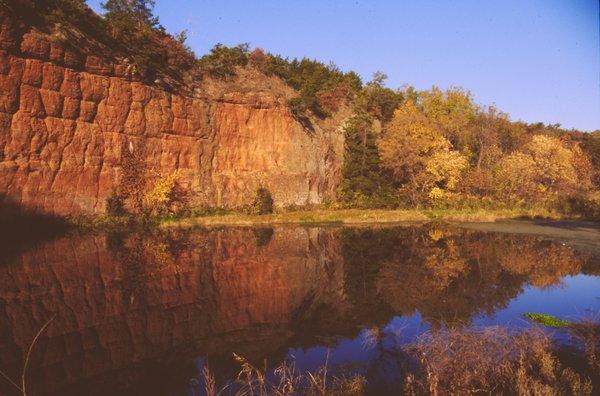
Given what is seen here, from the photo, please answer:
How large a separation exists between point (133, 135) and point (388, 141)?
1069 inches

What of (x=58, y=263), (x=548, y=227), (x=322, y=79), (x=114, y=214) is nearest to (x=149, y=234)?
(x=114, y=214)

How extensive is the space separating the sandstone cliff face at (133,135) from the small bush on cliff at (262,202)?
151 cm

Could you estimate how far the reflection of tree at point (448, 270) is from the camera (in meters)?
14.4

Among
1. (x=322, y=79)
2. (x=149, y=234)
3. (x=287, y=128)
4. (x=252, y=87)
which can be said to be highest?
(x=322, y=79)

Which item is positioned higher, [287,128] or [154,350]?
[287,128]

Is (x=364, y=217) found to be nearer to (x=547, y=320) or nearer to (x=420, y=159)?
(x=420, y=159)

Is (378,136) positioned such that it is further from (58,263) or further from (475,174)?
(58,263)

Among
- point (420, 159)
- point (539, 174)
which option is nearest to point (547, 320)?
point (420, 159)

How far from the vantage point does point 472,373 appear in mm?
7930

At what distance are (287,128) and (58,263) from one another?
32667mm

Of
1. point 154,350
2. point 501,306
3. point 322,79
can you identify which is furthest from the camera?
point 322,79

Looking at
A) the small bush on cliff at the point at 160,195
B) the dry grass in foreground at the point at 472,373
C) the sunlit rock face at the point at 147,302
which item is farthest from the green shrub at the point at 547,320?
the small bush on cliff at the point at 160,195

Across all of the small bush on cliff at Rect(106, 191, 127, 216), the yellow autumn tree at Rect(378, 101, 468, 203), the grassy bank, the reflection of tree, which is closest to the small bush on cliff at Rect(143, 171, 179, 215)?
the small bush on cliff at Rect(106, 191, 127, 216)

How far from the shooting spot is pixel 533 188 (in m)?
48.8
